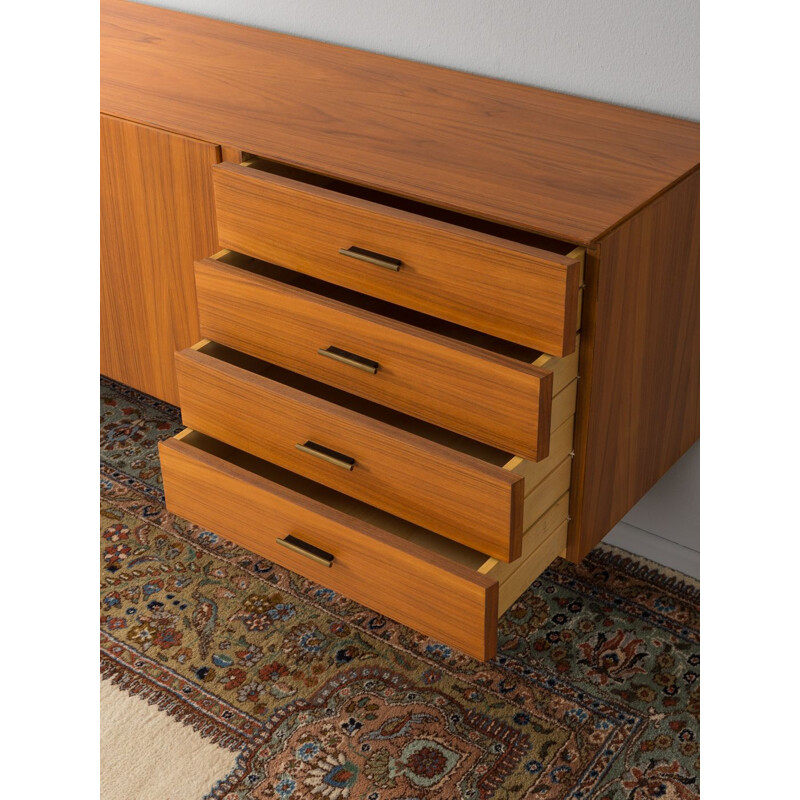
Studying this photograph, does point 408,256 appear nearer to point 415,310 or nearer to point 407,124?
point 415,310

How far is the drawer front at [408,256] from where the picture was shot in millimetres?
1123

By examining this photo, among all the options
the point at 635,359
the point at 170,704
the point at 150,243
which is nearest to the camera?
the point at 635,359

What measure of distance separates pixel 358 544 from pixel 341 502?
0.17 m

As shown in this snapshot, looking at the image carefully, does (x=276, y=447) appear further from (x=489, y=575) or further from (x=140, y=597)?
(x=140, y=597)

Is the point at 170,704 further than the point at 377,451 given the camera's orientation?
Yes

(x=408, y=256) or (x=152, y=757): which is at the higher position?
(x=408, y=256)

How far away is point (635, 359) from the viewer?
4.35ft

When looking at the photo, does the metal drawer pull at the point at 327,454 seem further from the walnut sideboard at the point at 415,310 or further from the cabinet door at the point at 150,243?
the cabinet door at the point at 150,243

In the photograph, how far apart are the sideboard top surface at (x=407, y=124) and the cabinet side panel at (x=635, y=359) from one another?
5 cm

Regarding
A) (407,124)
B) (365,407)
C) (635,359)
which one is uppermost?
(407,124)

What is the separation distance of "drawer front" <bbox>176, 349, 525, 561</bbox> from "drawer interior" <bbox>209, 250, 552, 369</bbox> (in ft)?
0.49

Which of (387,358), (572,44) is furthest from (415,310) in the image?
(572,44)

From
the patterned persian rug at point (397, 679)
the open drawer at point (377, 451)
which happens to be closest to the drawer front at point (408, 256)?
the open drawer at point (377, 451)
